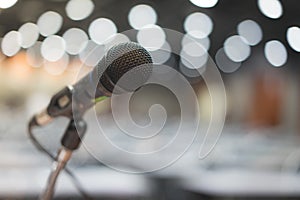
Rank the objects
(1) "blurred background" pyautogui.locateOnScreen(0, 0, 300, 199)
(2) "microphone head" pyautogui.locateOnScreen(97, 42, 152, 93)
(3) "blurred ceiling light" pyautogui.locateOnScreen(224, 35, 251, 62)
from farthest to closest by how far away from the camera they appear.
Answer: (3) "blurred ceiling light" pyautogui.locateOnScreen(224, 35, 251, 62)
(1) "blurred background" pyautogui.locateOnScreen(0, 0, 300, 199)
(2) "microphone head" pyautogui.locateOnScreen(97, 42, 152, 93)

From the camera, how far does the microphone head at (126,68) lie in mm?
593

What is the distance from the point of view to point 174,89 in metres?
1.23

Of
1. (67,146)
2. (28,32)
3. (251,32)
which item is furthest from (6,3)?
(251,32)

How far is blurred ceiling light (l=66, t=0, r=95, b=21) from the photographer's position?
3804 millimetres

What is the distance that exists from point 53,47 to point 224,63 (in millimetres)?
2365

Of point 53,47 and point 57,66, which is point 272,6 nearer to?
point 53,47

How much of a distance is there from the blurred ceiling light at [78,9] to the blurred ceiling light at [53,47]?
0.20m

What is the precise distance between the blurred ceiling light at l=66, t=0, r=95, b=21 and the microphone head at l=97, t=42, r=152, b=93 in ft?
10.6

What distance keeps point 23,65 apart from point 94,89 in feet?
17.0

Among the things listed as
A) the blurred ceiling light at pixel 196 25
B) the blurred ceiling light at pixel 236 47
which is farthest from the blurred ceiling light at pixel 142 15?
the blurred ceiling light at pixel 236 47

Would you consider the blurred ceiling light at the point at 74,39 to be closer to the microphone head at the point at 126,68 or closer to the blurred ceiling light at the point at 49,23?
the blurred ceiling light at the point at 49,23

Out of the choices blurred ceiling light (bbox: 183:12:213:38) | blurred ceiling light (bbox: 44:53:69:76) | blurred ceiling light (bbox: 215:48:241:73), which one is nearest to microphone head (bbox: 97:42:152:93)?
blurred ceiling light (bbox: 183:12:213:38)

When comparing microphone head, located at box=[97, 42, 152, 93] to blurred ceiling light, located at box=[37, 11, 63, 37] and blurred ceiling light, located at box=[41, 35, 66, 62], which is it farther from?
blurred ceiling light, located at box=[41, 35, 66, 62]

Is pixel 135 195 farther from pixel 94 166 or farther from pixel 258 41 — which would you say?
pixel 258 41
